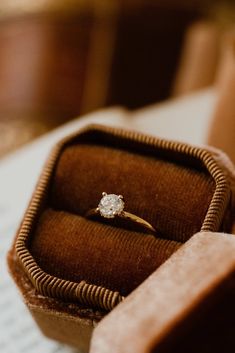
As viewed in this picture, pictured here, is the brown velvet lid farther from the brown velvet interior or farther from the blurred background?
the blurred background

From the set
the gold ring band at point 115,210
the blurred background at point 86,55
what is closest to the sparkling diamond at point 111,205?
the gold ring band at point 115,210

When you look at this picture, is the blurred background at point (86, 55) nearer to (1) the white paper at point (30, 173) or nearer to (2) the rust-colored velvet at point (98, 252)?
(1) the white paper at point (30, 173)

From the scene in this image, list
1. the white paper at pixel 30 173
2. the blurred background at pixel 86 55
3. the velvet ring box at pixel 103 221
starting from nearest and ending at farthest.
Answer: the velvet ring box at pixel 103 221
the white paper at pixel 30 173
the blurred background at pixel 86 55

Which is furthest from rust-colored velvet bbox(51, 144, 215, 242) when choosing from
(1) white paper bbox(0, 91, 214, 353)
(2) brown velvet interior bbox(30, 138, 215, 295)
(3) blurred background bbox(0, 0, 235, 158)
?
(3) blurred background bbox(0, 0, 235, 158)

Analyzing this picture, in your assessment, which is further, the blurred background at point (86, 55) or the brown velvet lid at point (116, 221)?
the blurred background at point (86, 55)

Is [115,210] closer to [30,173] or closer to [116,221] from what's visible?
[116,221]

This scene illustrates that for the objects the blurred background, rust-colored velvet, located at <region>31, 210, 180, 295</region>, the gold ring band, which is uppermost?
the gold ring band
